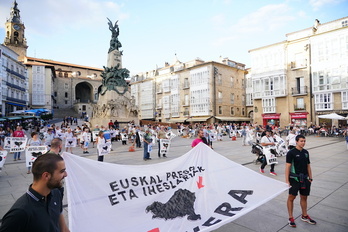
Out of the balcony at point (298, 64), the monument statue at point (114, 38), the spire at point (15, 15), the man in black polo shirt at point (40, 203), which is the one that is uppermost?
the spire at point (15, 15)

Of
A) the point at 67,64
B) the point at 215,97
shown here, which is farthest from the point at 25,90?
the point at 215,97

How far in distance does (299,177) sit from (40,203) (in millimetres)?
4422

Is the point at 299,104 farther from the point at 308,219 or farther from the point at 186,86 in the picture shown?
the point at 308,219

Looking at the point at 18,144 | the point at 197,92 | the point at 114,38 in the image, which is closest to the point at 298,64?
the point at 197,92

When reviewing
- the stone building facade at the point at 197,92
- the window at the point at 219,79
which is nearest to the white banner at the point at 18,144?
the stone building facade at the point at 197,92

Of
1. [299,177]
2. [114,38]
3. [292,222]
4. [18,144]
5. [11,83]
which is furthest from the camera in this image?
[11,83]

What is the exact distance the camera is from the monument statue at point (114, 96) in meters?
25.7

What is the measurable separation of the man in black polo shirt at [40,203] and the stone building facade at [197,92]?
43.4 m

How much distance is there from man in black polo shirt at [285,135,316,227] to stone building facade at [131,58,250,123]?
40.4 metres

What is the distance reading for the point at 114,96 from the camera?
86.6ft

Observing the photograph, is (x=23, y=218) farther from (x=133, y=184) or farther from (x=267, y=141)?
(x=267, y=141)

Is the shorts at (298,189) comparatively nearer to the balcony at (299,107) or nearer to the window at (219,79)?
the balcony at (299,107)

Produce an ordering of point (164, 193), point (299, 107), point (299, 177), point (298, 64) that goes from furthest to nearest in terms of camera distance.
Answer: point (298, 64) < point (299, 107) < point (299, 177) < point (164, 193)

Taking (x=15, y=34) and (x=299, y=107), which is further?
(x=15, y=34)
